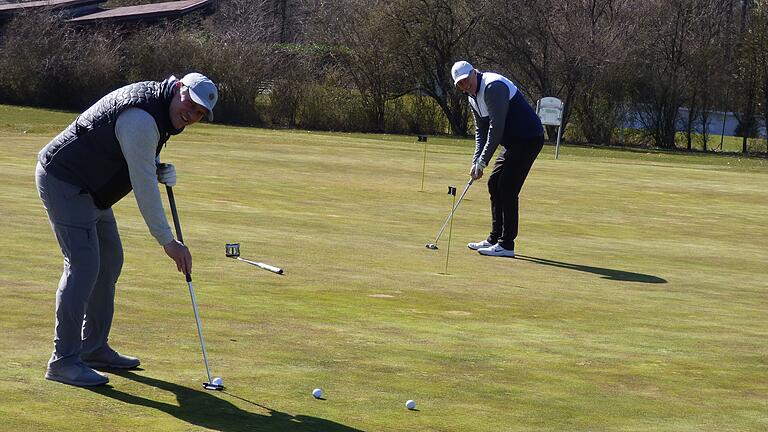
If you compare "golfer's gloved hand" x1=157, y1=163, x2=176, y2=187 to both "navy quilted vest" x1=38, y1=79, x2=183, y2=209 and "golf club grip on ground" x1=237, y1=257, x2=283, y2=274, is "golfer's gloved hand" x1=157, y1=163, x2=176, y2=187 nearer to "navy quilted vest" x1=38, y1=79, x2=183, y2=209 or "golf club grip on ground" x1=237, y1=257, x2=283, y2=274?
"navy quilted vest" x1=38, y1=79, x2=183, y2=209

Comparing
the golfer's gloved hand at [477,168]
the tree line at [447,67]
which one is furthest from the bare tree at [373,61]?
the golfer's gloved hand at [477,168]

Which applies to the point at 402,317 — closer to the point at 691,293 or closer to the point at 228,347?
the point at 228,347

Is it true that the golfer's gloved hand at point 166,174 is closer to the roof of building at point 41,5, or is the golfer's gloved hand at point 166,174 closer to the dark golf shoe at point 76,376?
the dark golf shoe at point 76,376

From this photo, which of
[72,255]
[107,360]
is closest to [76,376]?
[107,360]

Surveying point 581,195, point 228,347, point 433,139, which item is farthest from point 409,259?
point 433,139

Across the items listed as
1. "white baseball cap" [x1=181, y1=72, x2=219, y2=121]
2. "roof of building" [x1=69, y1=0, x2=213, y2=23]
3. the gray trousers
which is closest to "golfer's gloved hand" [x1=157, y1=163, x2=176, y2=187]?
the gray trousers

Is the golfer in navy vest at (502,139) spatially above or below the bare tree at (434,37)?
below

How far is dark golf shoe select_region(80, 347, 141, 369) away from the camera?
770 centimetres

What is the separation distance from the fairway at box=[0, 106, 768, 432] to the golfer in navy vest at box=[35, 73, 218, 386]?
40 cm

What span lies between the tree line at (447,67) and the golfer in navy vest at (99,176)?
151 feet

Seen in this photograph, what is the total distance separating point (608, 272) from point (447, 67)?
138ft

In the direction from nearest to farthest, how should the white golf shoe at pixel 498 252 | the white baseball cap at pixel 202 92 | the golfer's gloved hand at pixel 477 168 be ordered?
the white baseball cap at pixel 202 92, the golfer's gloved hand at pixel 477 168, the white golf shoe at pixel 498 252

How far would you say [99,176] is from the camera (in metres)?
7.29

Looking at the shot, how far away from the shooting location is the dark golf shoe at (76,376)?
23.9 feet
